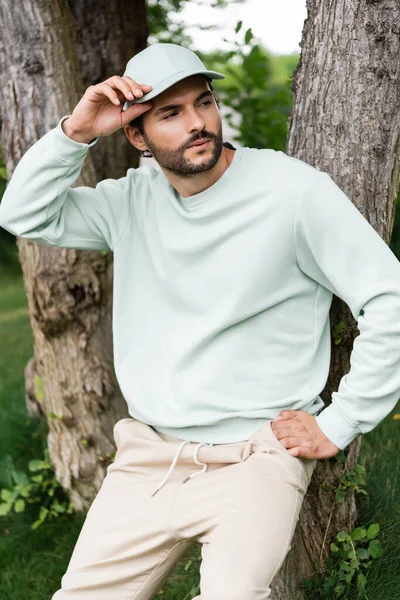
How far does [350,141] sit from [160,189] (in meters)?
0.69

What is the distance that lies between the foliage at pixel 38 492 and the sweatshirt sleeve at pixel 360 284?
7.34 ft

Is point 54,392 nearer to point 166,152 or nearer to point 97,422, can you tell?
point 97,422

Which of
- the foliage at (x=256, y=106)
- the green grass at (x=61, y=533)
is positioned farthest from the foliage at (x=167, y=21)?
the green grass at (x=61, y=533)

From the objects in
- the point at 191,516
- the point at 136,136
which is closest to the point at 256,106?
the point at 136,136

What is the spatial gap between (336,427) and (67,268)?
1842mm

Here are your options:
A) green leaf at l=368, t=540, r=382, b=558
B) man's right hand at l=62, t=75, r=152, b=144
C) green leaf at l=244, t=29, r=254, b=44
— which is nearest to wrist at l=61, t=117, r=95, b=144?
man's right hand at l=62, t=75, r=152, b=144

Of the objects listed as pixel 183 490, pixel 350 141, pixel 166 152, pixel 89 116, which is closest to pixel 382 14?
pixel 350 141

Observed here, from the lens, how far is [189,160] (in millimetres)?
2557

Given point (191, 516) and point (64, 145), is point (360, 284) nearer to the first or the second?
point (191, 516)

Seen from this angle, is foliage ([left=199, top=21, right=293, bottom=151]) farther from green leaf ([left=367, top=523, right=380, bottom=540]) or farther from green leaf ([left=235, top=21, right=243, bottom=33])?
green leaf ([left=367, top=523, right=380, bottom=540])

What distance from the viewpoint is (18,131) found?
3777 millimetres

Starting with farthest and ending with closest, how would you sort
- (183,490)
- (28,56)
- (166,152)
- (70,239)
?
(28,56), (70,239), (166,152), (183,490)

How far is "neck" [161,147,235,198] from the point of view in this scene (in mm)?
2580

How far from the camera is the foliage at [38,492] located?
4.07 meters
